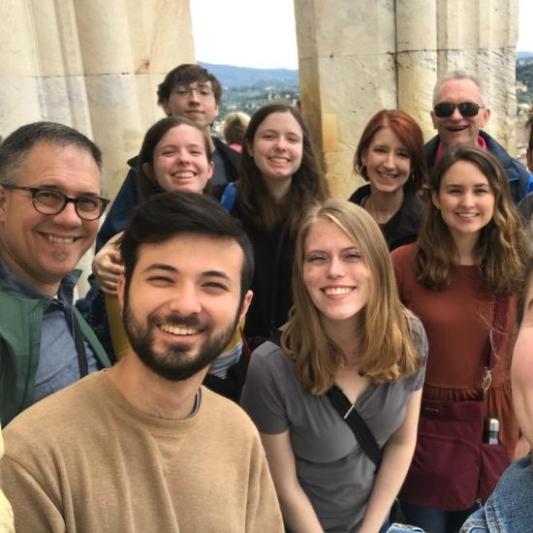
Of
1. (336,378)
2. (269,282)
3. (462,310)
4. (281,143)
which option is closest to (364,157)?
(281,143)

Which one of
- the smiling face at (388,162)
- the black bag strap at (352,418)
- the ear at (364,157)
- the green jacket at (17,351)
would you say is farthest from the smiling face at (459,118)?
the green jacket at (17,351)

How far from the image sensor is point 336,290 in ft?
5.59

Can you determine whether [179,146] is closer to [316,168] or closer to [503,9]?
[316,168]

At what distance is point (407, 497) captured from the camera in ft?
6.85

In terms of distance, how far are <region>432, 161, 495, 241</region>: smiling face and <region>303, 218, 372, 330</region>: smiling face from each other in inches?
23.7

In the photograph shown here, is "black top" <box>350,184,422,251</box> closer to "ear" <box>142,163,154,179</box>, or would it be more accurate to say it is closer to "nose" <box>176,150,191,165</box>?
"nose" <box>176,150,191,165</box>

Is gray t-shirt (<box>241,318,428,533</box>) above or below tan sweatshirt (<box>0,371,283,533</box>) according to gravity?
below

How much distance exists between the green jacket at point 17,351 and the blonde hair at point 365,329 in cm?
80

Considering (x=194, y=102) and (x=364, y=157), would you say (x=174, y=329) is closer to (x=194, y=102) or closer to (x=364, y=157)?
(x=364, y=157)

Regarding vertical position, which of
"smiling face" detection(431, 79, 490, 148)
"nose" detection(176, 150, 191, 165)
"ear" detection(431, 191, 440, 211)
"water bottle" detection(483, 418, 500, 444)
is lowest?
"water bottle" detection(483, 418, 500, 444)

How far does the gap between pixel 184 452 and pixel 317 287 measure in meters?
0.77

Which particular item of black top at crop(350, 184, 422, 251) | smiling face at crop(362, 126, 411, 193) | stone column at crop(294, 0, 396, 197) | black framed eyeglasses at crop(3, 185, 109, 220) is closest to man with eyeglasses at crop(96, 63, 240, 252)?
smiling face at crop(362, 126, 411, 193)

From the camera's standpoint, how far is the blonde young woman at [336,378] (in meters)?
1.68

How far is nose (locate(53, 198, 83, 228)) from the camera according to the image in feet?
4.64
